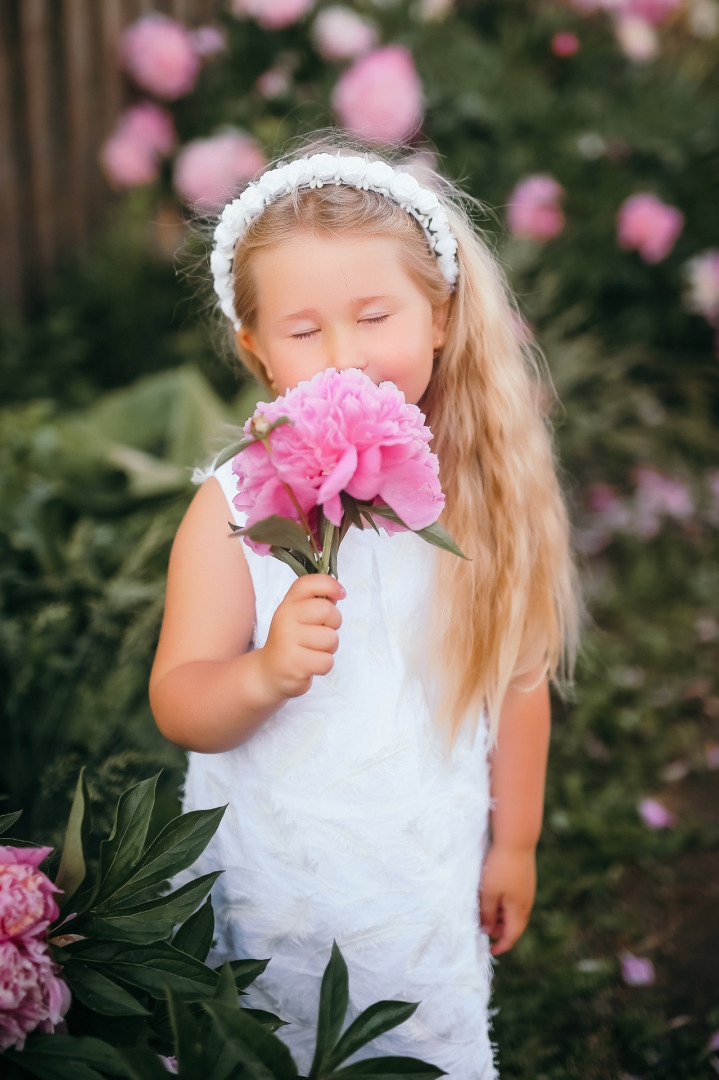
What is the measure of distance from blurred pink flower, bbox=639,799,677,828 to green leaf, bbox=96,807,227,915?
1608 millimetres

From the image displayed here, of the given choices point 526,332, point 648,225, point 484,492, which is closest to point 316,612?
point 484,492

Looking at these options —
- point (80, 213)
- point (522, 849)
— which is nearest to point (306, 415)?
point (522, 849)

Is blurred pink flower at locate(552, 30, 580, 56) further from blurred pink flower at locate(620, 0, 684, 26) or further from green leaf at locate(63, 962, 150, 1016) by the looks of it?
green leaf at locate(63, 962, 150, 1016)

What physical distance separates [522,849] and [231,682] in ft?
2.18

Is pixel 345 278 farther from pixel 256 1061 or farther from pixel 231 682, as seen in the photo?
pixel 256 1061

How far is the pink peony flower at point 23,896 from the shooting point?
0.87 m

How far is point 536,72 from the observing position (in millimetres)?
4000

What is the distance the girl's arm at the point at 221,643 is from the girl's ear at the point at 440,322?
416 millimetres

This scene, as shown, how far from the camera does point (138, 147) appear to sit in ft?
10.6

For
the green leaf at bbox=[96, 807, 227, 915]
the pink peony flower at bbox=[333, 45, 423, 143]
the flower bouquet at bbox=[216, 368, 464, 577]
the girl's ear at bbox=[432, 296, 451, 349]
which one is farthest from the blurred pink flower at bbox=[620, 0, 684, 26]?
the green leaf at bbox=[96, 807, 227, 915]

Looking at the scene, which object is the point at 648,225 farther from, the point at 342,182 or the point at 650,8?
the point at 342,182

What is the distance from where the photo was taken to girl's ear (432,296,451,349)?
→ 1.35 m

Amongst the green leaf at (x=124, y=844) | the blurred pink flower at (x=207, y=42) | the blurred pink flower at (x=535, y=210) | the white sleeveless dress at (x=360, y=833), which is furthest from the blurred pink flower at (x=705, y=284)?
the green leaf at (x=124, y=844)

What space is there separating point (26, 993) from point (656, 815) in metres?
1.82
